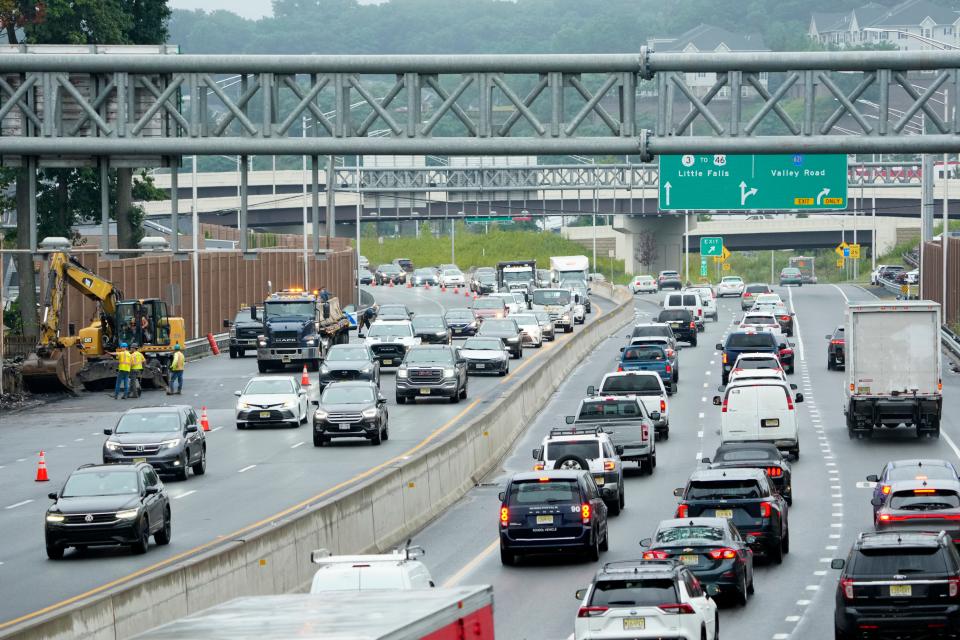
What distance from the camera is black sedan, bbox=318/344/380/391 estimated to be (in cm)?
5234

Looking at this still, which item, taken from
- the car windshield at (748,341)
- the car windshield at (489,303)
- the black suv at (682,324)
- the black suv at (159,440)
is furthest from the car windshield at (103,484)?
the car windshield at (489,303)

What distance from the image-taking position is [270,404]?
1821 inches

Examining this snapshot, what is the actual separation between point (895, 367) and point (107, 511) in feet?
75.1

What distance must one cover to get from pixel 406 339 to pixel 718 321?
32917 mm

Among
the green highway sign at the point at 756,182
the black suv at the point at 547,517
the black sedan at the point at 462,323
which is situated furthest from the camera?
the black sedan at the point at 462,323

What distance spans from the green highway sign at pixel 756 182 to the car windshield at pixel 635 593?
37.8m

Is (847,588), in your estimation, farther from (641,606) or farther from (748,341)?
(748,341)

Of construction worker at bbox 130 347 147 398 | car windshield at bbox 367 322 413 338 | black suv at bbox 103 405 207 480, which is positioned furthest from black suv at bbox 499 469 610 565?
car windshield at bbox 367 322 413 338

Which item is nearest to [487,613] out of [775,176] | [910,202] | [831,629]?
[831,629]

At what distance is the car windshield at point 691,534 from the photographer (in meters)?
23.6

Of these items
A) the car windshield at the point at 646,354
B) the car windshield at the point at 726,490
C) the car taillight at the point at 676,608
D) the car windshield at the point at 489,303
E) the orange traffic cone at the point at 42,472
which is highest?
the car windshield at the point at 489,303

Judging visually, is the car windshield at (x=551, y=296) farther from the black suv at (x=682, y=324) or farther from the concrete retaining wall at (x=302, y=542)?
the concrete retaining wall at (x=302, y=542)

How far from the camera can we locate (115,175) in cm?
7681

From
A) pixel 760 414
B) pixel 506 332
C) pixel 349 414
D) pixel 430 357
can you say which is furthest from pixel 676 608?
pixel 506 332
